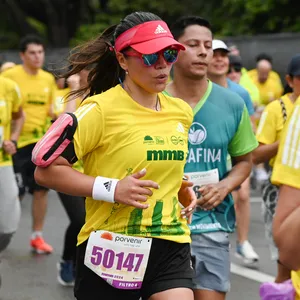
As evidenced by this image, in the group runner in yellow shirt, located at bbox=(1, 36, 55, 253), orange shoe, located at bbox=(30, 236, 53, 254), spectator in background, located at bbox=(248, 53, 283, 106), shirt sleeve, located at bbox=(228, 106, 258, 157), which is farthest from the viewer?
spectator in background, located at bbox=(248, 53, 283, 106)

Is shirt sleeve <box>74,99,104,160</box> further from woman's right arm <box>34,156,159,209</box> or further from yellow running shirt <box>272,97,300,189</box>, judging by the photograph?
yellow running shirt <box>272,97,300,189</box>

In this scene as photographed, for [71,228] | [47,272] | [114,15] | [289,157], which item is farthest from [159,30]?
[114,15]

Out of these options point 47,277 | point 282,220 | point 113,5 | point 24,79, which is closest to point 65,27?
point 113,5

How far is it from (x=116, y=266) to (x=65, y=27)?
27.6 m

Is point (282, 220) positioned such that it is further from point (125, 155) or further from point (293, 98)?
point (293, 98)

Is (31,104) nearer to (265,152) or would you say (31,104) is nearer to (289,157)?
(265,152)

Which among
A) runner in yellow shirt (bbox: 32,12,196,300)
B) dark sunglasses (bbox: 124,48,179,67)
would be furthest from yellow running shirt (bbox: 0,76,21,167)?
dark sunglasses (bbox: 124,48,179,67)

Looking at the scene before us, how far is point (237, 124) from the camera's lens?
534 centimetres

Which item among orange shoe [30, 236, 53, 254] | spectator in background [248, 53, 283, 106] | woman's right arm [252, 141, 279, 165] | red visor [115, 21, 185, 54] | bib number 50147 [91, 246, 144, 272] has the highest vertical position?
red visor [115, 21, 185, 54]

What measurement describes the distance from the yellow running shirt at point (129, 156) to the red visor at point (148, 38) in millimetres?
238

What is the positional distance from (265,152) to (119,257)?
8.03 feet

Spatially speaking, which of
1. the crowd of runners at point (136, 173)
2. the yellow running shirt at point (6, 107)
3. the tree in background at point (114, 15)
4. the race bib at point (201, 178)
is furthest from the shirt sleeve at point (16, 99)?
the tree in background at point (114, 15)

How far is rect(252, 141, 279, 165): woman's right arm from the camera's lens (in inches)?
253

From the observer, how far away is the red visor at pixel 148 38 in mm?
4266
